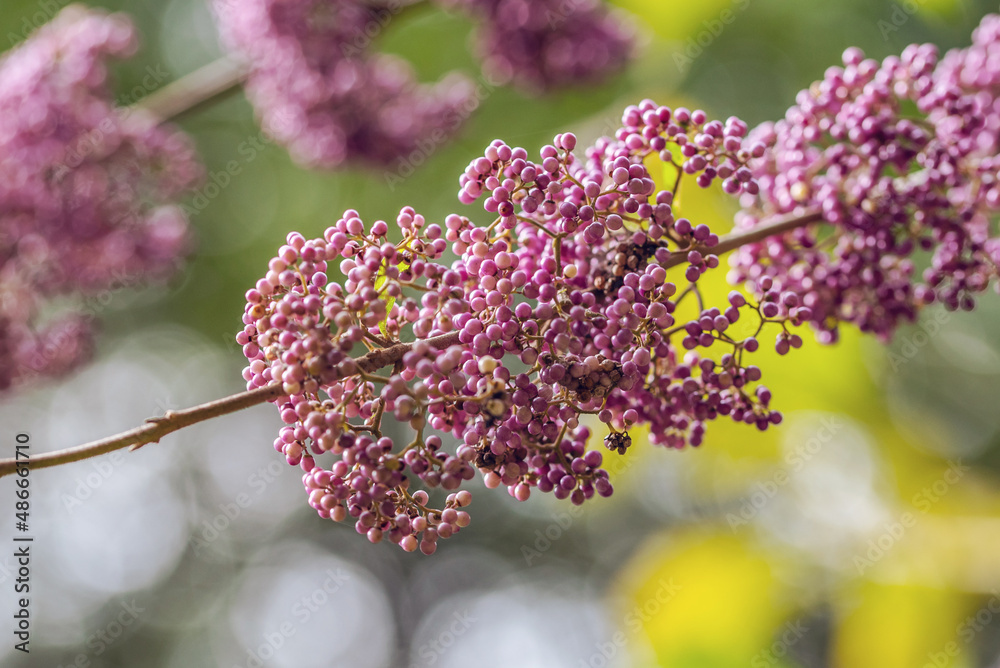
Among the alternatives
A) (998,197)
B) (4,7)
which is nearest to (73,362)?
(998,197)

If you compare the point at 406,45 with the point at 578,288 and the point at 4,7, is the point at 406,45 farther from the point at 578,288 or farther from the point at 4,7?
the point at 578,288

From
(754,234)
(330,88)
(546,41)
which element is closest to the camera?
(754,234)

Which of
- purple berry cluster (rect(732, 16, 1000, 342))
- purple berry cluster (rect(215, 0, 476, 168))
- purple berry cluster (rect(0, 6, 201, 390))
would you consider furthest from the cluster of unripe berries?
purple berry cluster (rect(732, 16, 1000, 342))

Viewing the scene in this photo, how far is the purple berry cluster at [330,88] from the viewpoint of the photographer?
2.92m

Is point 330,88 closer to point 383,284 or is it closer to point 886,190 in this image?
point 383,284

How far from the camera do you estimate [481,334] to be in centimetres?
108

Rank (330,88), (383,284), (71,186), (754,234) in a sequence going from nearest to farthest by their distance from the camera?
(383,284) → (754,234) → (71,186) → (330,88)

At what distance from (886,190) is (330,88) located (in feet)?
7.67

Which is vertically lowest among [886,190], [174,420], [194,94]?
[174,420]

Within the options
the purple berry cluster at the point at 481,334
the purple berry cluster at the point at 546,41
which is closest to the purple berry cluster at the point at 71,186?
the purple berry cluster at the point at 546,41

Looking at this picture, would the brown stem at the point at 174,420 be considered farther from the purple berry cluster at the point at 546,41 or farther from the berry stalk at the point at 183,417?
the purple berry cluster at the point at 546,41

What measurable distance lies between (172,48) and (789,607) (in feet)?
25.9

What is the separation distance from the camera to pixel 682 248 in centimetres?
127

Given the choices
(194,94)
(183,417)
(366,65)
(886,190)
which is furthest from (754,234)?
(194,94)
